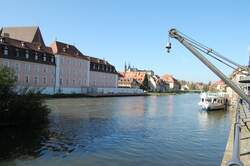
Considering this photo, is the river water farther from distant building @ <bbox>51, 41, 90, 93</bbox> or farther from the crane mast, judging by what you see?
distant building @ <bbox>51, 41, 90, 93</bbox>

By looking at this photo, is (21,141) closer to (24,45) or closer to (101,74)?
(24,45)

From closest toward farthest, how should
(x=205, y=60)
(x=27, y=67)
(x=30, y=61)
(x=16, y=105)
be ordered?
(x=205, y=60), (x=16, y=105), (x=27, y=67), (x=30, y=61)

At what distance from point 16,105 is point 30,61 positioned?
5288cm

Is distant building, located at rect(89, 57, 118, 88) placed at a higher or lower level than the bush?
higher

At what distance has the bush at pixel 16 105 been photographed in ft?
84.7

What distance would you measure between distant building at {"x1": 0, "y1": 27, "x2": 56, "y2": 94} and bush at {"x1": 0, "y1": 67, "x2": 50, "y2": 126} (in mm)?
39116

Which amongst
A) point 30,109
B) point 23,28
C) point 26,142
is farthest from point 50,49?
point 26,142

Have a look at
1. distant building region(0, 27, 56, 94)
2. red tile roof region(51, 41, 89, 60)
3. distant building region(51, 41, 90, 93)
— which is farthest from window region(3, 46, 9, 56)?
red tile roof region(51, 41, 89, 60)

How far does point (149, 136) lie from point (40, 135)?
7307mm

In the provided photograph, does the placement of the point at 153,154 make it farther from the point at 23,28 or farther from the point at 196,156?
the point at 23,28

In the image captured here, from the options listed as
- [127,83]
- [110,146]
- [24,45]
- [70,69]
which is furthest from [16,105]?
[127,83]

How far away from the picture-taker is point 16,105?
2619cm

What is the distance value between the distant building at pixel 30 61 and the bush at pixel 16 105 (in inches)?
1540

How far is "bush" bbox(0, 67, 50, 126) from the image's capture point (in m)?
25.8
